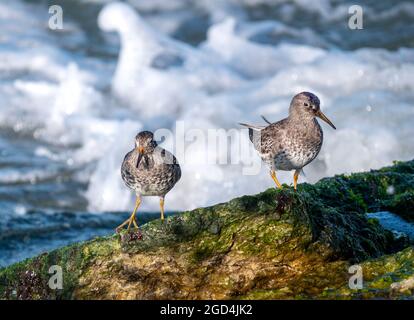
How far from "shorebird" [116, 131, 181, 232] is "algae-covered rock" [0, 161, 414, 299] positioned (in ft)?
4.33

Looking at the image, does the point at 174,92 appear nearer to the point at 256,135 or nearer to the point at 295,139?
the point at 256,135

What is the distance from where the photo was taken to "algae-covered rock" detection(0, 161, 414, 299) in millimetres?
6676

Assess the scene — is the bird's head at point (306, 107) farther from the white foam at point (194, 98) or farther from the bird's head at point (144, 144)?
the white foam at point (194, 98)

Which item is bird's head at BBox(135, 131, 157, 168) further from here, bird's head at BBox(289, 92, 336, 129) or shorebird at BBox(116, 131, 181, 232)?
bird's head at BBox(289, 92, 336, 129)

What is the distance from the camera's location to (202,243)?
6.90 meters

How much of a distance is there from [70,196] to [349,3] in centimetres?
1353

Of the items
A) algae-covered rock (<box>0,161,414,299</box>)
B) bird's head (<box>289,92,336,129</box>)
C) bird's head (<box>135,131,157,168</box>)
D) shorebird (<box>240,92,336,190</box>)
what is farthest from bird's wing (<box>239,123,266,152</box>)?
algae-covered rock (<box>0,161,414,299</box>)

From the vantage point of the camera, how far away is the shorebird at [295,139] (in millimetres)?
8625

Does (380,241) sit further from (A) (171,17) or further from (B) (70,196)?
(A) (171,17)

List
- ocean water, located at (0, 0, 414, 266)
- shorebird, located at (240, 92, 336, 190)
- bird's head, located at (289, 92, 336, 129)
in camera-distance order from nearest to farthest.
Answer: shorebird, located at (240, 92, 336, 190), bird's head, located at (289, 92, 336, 129), ocean water, located at (0, 0, 414, 266)

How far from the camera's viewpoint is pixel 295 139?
864cm

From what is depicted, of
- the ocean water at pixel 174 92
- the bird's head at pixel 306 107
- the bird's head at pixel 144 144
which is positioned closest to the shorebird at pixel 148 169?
the bird's head at pixel 144 144

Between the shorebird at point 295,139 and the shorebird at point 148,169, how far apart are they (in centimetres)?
128
